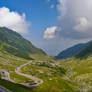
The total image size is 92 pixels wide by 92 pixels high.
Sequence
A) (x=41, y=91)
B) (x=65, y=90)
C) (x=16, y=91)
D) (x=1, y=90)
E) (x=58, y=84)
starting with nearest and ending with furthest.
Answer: (x=1, y=90), (x=16, y=91), (x=41, y=91), (x=65, y=90), (x=58, y=84)

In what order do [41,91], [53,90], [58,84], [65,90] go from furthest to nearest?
[58,84] < [65,90] < [53,90] < [41,91]

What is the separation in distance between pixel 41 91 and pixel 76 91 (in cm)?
6747

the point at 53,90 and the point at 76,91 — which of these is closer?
the point at 53,90

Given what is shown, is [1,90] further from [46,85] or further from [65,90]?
[65,90]

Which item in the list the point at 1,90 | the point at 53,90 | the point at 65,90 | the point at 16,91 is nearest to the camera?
the point at 1,90

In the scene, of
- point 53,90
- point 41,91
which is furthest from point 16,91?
point 53,90

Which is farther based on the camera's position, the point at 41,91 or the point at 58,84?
the point at 58,84

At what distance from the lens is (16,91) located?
107 metres

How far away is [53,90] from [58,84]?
86.9 ft

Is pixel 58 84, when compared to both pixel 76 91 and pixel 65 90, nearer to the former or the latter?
pixel 65 90

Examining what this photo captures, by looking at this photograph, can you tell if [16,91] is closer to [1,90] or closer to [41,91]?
[1,90]

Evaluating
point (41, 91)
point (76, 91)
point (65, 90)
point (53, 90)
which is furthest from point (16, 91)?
point (76, 91)

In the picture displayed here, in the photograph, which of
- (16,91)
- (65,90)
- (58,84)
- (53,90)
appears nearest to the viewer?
(16,91)

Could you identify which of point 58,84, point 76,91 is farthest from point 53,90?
point 76,91
